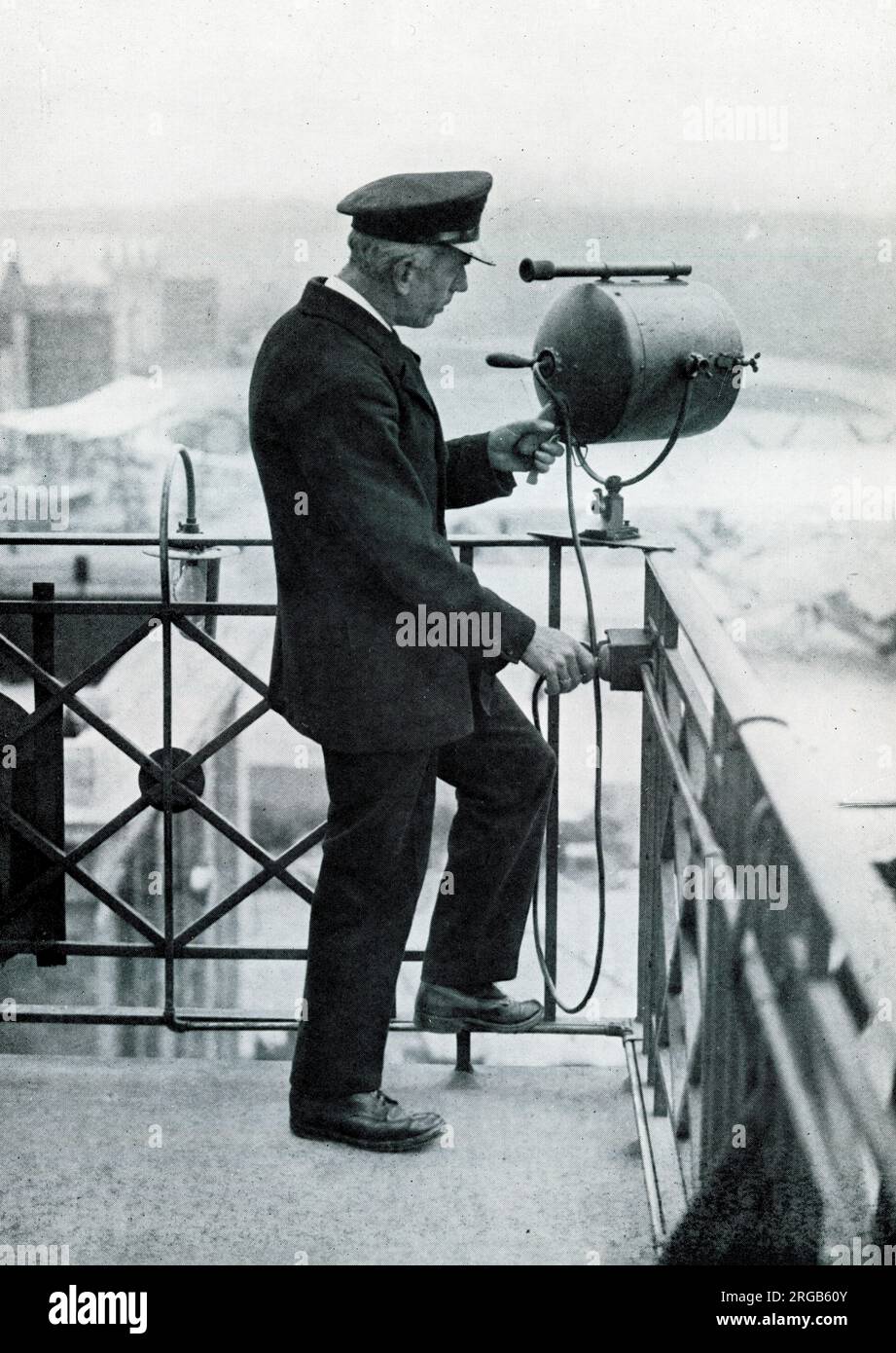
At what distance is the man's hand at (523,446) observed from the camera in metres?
2.69

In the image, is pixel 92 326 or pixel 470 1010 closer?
pixel 470 1010

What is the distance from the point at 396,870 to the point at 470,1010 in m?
0.43

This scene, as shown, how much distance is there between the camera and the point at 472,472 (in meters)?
2.73

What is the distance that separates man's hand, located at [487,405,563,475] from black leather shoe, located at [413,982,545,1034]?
0.98 meters

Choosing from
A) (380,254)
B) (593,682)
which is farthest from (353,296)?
(593,682)

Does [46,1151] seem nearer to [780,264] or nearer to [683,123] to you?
[683,123]

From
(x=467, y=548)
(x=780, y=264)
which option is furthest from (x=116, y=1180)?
(x=780, y=264)

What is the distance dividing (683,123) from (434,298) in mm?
746

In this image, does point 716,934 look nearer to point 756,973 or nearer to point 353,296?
point 756,973

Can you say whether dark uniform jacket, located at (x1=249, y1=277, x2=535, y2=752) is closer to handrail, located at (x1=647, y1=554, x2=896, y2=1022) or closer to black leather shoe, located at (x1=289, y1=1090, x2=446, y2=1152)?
handrail, located at (x1=647, y1=554, x2=896, y2=1022)

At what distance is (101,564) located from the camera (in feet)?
Answer: 49.6

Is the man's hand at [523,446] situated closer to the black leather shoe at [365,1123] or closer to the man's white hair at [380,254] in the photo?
the man's white hair at [380,254]

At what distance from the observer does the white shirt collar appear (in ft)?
7.99

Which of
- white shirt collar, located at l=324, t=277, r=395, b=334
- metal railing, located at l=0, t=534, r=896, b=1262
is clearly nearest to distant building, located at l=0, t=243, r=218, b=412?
metal railing, located at l=0, t=534, r=896, b=1262
